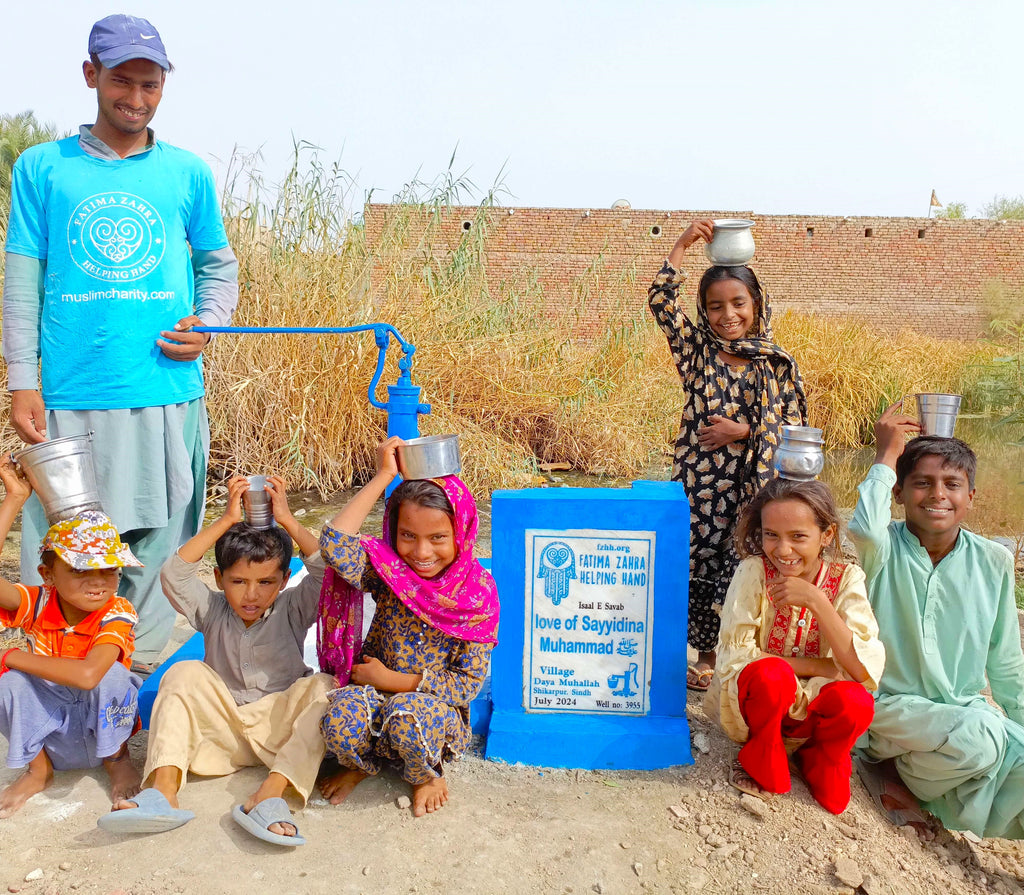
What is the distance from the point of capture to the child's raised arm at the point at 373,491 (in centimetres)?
239

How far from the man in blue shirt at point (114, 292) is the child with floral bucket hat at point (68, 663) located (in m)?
0.48

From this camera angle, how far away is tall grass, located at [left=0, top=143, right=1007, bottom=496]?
5832mm

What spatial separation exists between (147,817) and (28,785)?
51cm

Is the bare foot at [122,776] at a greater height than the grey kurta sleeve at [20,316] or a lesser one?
lesser

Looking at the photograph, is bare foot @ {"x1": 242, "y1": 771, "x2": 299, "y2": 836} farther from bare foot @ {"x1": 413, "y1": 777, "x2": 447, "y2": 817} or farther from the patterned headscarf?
the patterned headscarf

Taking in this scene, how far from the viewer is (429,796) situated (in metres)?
2.34

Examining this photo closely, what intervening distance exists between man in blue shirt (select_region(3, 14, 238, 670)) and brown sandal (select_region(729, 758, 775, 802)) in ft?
6.74

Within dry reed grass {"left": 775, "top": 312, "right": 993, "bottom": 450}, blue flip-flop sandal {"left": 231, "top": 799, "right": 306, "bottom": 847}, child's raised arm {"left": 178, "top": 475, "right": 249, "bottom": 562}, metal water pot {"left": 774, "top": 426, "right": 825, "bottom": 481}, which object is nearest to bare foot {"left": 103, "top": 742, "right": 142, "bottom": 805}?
blue flip-flop sandal {"left": 231, "top": 799, "right": 306, "bottom": 847}

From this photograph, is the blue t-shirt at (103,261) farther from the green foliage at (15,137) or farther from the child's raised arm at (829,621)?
the green foliage at (15,137)

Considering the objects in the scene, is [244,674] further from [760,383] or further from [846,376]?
[846,376]

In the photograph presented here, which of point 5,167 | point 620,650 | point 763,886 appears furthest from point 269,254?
point 5,167

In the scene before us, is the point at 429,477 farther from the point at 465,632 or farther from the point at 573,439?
the point at 573,439

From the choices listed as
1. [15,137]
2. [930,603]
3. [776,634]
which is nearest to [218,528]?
[776,634]

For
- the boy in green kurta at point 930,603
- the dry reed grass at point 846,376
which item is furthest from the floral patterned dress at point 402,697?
the dry reed grass at point 846,376
